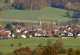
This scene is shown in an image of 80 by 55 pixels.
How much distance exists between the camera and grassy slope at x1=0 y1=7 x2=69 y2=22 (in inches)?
83.9

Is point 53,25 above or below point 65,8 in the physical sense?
below

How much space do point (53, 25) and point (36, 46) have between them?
264mm

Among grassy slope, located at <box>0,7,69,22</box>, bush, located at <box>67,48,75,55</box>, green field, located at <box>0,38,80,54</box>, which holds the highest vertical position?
grassy slope, located at <box>0,7,69,22</box>

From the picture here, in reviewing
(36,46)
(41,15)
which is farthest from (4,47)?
(41,15)

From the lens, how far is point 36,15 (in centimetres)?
216

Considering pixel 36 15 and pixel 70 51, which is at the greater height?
pixel 36 15

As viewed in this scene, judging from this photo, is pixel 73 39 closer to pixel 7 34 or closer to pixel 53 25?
pixel 53 25

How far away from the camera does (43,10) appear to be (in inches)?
85.7

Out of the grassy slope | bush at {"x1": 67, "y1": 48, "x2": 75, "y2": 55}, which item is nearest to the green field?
bush at {"x1": 67, "y1": 48, "x2": 75, "y2": 55}

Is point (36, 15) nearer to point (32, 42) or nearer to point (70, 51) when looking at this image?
point (32, 42)

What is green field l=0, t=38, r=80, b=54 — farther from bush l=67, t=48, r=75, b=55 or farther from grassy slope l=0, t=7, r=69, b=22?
grassy slope l=0, t=7, r=69, b=22

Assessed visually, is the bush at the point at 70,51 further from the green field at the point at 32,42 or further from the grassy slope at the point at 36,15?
the grassy slope at the point at 36,15

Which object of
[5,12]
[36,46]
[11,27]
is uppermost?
[5,12]

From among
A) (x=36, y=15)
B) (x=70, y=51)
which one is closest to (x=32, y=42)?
(x=36, y=15)
